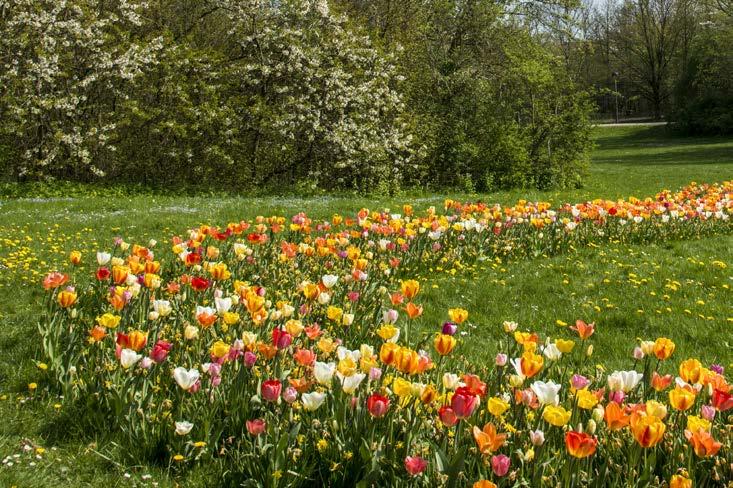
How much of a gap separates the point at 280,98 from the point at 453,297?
1296cm

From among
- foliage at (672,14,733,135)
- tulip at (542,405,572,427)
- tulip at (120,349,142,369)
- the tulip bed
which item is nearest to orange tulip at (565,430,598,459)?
the tulip bed

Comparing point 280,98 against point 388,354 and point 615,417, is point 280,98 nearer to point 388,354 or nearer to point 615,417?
point 388,354

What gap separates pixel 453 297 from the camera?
6359mm

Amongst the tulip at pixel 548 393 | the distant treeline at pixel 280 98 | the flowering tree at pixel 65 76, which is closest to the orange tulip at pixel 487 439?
the tulip at pixel 548 393

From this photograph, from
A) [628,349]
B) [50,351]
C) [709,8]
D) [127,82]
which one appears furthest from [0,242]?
[709,8]

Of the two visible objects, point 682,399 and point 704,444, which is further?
point 682,399

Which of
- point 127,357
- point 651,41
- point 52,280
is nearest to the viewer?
point 127,357

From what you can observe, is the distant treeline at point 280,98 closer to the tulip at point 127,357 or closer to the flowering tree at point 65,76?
the flowering tree at point 65,76

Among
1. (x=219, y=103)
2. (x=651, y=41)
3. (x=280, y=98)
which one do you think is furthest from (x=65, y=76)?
(x=651, y=41)

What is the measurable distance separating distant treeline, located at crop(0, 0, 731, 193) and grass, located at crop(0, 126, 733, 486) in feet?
16.3

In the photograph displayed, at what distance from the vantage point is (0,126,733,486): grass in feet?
10.3

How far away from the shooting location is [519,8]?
2100 cm

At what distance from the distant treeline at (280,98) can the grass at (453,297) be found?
4.98 m

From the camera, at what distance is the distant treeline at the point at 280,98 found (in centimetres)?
1656
